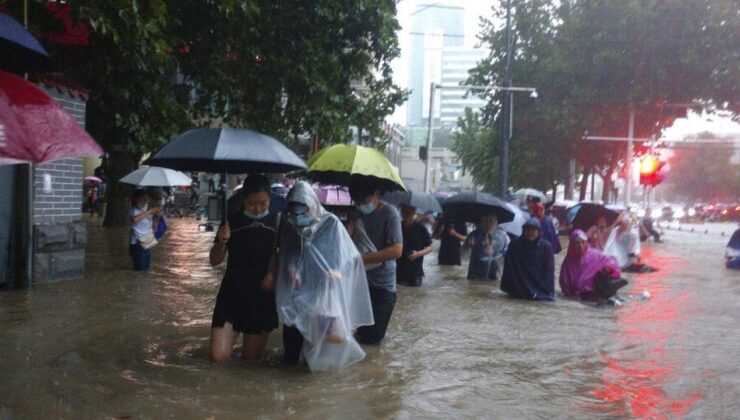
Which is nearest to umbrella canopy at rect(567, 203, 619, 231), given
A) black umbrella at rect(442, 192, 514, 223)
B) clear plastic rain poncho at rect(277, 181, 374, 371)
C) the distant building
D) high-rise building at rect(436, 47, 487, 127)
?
black umbrella at rect(442, 192, 514, 223)

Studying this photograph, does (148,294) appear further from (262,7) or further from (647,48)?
(647,48)

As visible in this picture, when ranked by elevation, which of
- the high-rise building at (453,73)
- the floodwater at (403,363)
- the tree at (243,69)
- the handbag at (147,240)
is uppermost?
the high-rise building at (453,73)

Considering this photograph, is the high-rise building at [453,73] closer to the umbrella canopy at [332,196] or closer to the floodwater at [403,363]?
the umbrella canopy at [332,196]

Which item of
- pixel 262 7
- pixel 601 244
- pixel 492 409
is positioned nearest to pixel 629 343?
pixel 492 409

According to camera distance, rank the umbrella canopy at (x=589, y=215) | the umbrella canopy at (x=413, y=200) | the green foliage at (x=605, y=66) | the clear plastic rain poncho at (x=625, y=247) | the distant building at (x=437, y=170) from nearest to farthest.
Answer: the umbrella canopy at (x=413, y=200)
the umbrella canopy at (x=589, y=215)
the clear plastic rain poncho at (x=625, y=247)
the green foliage at (x=605, y=66)
the distant building at (x=437, y=170)

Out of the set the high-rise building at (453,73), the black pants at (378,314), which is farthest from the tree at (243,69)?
the high-rise building at (453,73)

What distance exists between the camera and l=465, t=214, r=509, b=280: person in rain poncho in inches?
526

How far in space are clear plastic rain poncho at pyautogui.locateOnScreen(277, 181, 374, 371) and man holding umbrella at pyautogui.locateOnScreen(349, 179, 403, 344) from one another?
22.1 inches

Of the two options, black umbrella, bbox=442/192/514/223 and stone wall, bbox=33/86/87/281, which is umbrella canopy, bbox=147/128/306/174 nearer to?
stone wall, bbox=33/86/87/281

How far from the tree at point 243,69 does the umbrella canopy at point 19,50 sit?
6.54 m

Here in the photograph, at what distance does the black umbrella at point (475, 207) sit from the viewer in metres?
13.0

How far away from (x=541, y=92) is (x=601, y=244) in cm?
2163

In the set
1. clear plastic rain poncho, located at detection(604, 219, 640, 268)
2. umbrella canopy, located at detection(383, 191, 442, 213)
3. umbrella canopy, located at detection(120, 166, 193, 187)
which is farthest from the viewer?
clear plastic rain poncho, located at detection(604, 219, 640, 268)

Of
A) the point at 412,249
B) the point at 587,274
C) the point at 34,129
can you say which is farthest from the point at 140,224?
the point at 34,129
